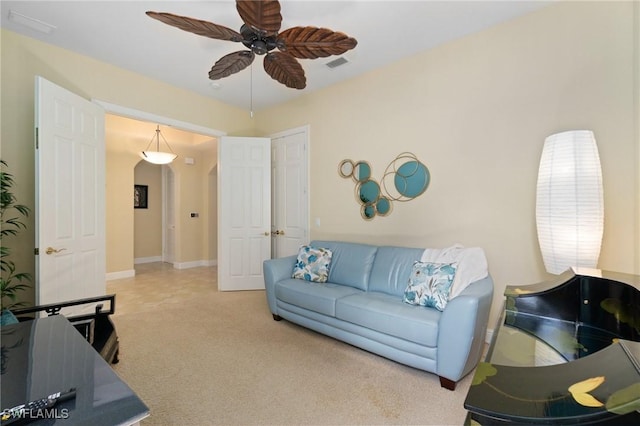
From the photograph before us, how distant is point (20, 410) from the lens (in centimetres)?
68

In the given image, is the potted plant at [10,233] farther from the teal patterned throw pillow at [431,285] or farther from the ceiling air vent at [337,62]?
the teal patterned throw pillow at [431,285]

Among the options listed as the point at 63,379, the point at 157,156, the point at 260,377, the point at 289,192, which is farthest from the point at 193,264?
the point at 63,379

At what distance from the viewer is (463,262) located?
240 centimetres

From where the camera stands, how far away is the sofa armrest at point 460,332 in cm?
189

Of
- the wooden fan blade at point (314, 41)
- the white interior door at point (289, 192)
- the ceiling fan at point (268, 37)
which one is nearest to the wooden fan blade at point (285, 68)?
the ceiling fan at point (268, 37)

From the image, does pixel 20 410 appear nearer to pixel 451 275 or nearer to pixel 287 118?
pixel 451 275

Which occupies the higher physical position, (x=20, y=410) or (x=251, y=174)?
(x=251, y=174)

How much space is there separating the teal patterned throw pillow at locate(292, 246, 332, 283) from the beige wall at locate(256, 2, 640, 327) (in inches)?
23.4

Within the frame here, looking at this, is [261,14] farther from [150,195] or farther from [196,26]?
[150,195]

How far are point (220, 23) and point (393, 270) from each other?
2.78 m

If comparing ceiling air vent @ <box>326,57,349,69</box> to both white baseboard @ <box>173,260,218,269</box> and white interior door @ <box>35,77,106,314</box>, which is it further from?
white baseboard @ <box>173,260,218,269</box>

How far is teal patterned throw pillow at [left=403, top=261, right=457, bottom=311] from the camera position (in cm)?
225

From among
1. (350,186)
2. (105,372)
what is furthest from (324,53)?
(105,372)

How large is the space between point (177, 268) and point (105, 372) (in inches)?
235
